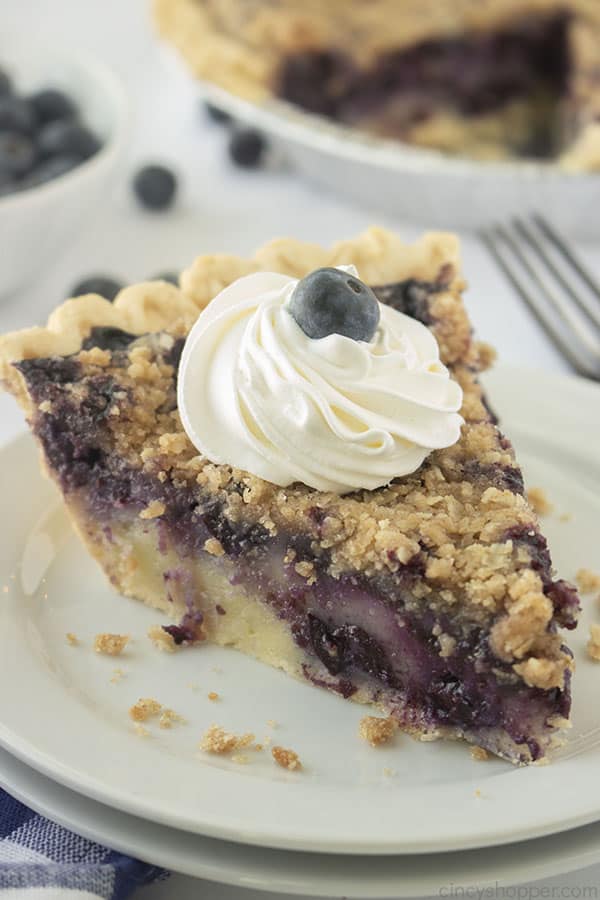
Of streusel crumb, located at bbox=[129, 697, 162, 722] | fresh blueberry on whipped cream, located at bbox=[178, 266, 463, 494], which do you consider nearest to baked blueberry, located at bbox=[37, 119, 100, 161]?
fresh blueberry on whipped cream, located at bbox=[178, 266, 463, 494]

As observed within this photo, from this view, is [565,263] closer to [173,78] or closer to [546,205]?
[546,205]

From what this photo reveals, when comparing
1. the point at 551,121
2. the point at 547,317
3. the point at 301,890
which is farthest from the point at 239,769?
the point at 551,121

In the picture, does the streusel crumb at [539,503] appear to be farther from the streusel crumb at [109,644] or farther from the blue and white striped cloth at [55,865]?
the blue and white striped cloth at [55,865]

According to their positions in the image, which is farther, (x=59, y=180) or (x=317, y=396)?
(x=59, y=180)

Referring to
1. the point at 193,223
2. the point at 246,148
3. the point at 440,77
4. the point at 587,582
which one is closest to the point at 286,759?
the point at 587,582

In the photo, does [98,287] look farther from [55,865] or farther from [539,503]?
[55,865]

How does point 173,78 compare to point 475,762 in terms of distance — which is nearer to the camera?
point 475,762
